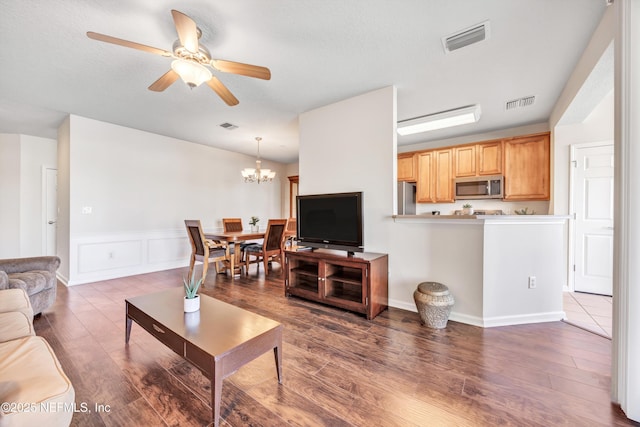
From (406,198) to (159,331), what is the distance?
164 inches

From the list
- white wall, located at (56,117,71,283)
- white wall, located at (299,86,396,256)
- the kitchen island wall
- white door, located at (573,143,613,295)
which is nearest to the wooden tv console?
white wall, located at (299,86,396,256)

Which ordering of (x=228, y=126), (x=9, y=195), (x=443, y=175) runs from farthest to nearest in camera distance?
1. (x=443, y=175)
2. (x=9, y=195)
3. (x=228, y=126)

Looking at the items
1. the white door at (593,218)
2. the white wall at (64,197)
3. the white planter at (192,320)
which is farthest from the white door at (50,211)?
the white door at (593,218)

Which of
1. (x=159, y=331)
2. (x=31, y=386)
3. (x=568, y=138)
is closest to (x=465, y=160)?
(x=568, y=138)

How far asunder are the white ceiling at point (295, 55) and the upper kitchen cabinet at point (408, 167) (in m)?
1.29

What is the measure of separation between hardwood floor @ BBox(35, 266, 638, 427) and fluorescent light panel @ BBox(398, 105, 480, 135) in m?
2.56

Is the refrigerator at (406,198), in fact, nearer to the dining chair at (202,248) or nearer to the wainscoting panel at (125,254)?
the dining chair at (202,248)

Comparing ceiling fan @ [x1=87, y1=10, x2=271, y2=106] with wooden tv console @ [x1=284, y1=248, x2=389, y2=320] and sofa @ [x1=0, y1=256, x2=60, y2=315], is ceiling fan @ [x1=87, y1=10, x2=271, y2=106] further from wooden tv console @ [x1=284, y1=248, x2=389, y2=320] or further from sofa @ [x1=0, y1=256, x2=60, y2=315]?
sofa @ [x1=0, y1=256, x2=60, y2=315]

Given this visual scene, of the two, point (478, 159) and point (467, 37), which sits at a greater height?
point (467, 37)

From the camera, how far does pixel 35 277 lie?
245cm

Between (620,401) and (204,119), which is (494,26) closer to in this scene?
(620,401)

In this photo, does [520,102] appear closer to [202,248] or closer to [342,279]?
[342,279]

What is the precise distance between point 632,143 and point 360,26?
6.15 feet

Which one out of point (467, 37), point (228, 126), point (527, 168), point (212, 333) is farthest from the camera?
point (228, 126)
